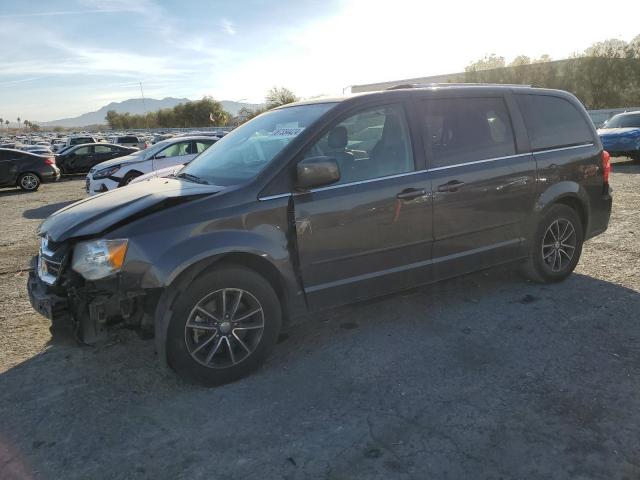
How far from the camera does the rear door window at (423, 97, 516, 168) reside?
4.12 metres

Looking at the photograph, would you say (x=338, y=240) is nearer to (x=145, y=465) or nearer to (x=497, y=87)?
(x=145, y=465)

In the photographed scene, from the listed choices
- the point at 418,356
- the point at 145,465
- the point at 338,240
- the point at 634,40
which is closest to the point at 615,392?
the point at 418,356

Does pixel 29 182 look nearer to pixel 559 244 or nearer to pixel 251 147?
pixel 251 147

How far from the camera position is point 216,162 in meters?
4.15

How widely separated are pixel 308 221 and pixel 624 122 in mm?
16057

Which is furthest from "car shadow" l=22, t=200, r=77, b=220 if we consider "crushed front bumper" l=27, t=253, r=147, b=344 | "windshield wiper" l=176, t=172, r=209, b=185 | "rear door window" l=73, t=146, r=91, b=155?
"rear door window" l=73, t=146, r=91, b=155

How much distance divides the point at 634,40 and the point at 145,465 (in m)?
50.4

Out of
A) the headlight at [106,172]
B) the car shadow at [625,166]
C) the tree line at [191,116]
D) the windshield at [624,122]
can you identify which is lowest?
the car shadow at [625,166]

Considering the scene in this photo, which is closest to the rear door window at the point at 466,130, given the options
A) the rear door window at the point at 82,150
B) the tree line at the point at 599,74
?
the rear door window at the point at 82,150

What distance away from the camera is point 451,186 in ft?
13.4

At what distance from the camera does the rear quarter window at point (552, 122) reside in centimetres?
472

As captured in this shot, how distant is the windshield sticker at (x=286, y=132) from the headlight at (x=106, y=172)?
894 cm

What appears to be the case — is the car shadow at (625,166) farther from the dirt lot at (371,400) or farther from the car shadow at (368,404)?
the car shadow at (368,404)

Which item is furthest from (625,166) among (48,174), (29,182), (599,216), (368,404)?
(29,182)
